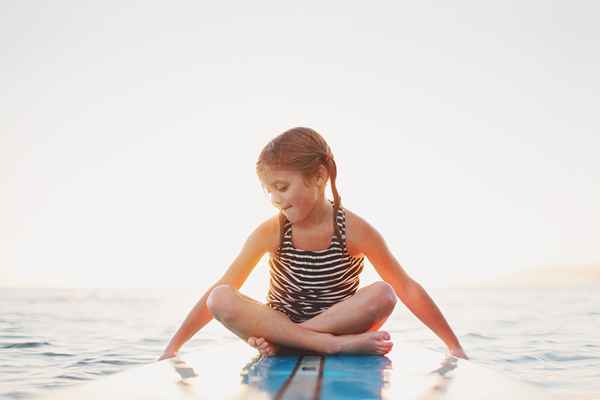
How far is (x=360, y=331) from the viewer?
2.75m

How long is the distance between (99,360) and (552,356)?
132 inches

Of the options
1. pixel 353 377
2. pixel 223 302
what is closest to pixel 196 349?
pixel 223 302

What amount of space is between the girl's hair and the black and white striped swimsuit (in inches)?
12.2

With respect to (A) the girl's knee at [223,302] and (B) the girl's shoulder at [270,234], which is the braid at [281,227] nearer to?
(B) the girl's shoulder at [270,234]

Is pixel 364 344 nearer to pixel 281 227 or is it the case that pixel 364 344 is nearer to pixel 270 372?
pixel 270 372

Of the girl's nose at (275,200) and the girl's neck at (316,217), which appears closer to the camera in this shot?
the girl's nose at (275,200)

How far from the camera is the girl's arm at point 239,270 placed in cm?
298

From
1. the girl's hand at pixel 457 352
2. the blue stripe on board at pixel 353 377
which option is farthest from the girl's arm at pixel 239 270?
the girl's hand at pixel 457 352

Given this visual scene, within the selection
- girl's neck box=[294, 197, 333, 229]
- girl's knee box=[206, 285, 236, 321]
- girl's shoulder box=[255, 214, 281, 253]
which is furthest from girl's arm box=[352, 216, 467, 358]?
girl's knee box=[206, 285, 236, 321]

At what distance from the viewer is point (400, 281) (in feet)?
9.89

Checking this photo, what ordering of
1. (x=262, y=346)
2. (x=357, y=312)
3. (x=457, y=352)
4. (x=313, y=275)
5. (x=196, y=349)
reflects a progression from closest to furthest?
(x=262, y=346), (x=357, y=312), (x=457, y=352), (x=313, y=275), (x=196, y=349)

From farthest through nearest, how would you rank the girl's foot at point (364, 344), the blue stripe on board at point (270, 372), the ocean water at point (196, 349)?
the ocean water at point (196, 349)
the girl's foot at point (364, 344)
the blue stripe on board at point (270, 372)

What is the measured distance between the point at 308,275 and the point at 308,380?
111 cm

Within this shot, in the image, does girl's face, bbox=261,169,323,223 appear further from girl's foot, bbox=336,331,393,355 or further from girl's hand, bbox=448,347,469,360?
girl's hand, bbox=448,347,469,360
